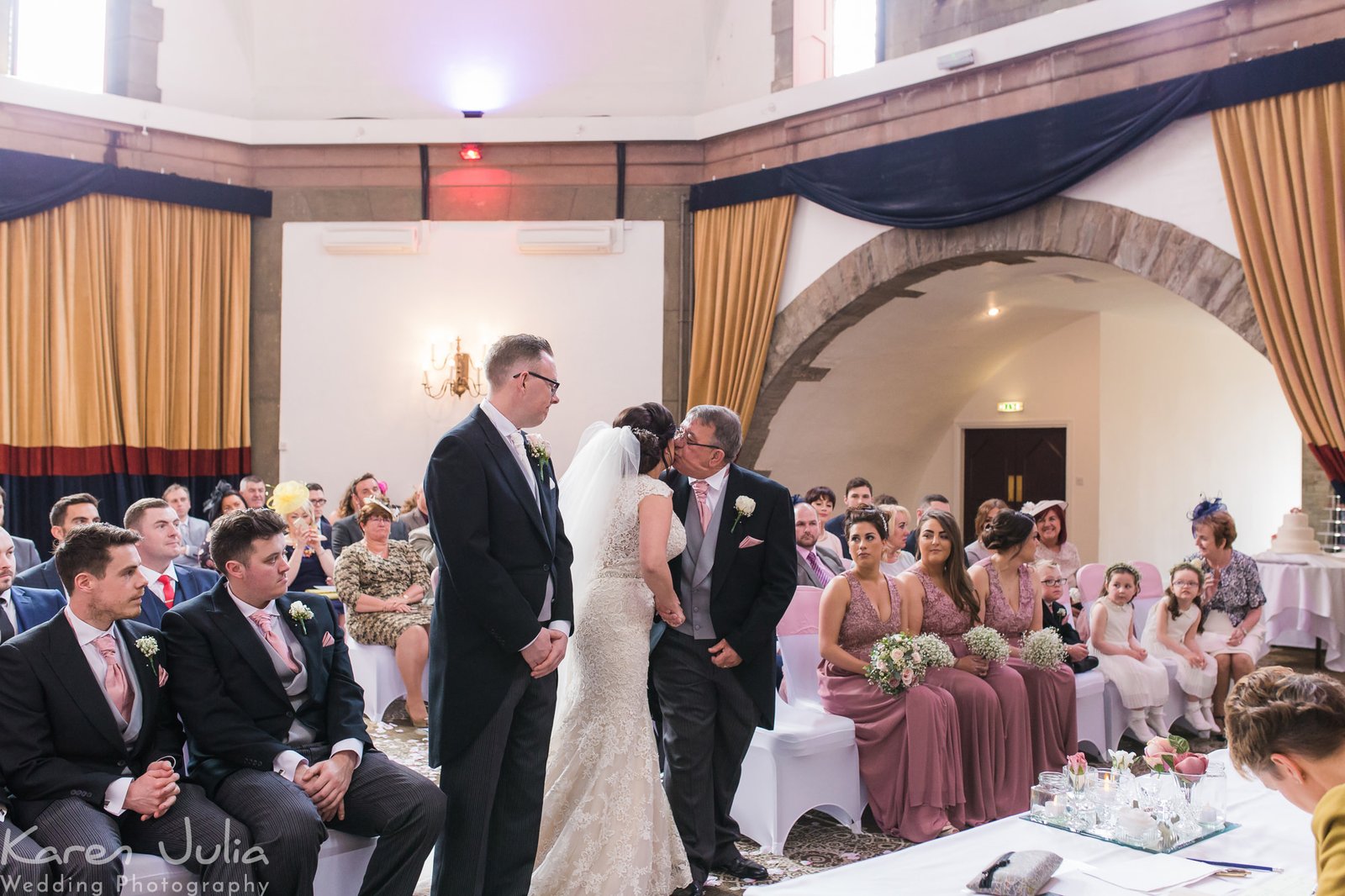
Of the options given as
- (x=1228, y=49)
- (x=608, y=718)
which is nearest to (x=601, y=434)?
(x=608, y=718)

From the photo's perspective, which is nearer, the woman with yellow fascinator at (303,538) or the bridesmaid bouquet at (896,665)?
the bridesmaid bouquet at (896,665)


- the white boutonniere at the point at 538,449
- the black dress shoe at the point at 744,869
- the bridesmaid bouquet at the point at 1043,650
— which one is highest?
the white boutonniere at the point at 538,449

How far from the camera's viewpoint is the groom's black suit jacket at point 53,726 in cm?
272

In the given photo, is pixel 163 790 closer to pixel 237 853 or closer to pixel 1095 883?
pixel 237 853

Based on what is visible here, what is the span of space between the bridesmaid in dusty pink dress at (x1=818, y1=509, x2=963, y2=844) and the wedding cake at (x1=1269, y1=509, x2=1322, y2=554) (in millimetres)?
5241

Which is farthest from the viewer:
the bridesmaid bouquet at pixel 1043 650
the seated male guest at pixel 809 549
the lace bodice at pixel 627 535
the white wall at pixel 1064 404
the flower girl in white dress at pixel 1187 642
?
the white wall at pixel 1064 404

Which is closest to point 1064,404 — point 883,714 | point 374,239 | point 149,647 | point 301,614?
point 374,239

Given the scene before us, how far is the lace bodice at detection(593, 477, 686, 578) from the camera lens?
12.3 ft

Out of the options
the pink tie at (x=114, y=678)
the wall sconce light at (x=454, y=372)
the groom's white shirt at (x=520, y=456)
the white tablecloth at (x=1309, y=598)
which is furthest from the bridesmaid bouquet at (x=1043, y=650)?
the wall sconce light at (x=454, y=372)

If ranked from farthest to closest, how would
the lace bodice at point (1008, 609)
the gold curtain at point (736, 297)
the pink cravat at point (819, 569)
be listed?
1. the gold curtain at point (736, 297)
2. the pink cravat at point (819, 569)
3. the lace bodice at point (1008, 609)

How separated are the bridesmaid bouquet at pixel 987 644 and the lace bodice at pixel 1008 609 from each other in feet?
0.84

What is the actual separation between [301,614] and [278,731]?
1.07ft

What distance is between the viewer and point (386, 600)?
6070mm

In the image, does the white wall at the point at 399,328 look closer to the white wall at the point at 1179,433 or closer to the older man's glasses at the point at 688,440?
the white wall at the point at 1179,433
